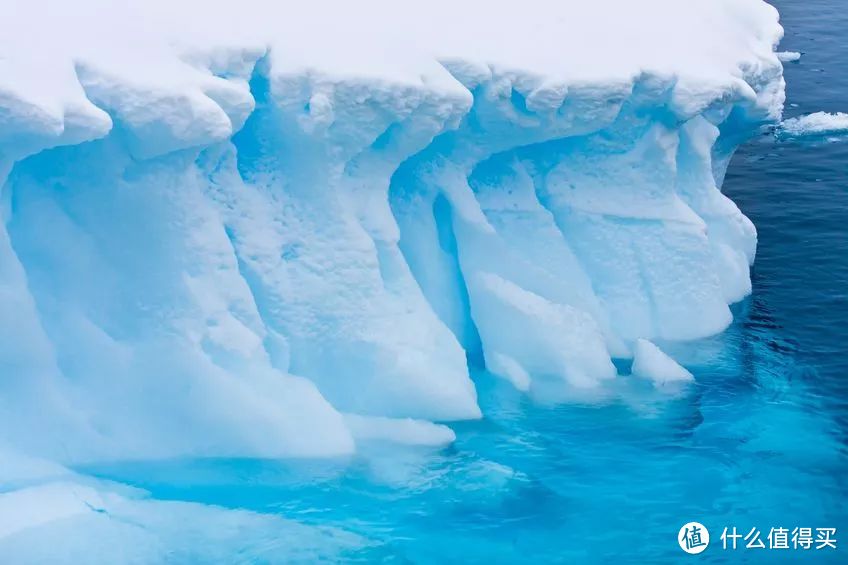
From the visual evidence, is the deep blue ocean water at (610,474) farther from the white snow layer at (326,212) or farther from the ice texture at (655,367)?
the white snow layer at (326,212)

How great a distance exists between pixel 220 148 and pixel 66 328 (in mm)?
1878

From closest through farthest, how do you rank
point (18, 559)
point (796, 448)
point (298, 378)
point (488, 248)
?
point (18, 559)
point (298, 378)
point (796, 448)
point (488, 248)

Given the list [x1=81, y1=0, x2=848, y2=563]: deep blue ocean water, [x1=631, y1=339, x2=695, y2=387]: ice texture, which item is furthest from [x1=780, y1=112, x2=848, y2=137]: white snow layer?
[x1=631, y1=339, x2=695, y2=387]: ice texture

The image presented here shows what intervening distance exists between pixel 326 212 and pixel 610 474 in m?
3.39

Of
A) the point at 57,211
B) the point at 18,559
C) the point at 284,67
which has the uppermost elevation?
the point at 284,67

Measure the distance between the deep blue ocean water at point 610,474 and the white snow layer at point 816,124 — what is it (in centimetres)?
679

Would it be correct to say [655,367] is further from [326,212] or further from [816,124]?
[816,124]

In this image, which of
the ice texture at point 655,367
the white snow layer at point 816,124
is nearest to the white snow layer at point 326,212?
the ice texture at point 655,367

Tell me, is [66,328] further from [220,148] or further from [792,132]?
[792,132]

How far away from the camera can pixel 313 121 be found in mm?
8539

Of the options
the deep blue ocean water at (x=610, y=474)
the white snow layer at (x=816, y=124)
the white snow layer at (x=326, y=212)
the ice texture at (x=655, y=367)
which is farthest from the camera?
the white snow layer at (x=816, y=124)

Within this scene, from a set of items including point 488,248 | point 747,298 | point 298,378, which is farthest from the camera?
point 747,298

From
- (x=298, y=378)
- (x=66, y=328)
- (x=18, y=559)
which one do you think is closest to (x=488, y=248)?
(x=298, y=378)

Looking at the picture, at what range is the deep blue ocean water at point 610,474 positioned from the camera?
8273mm
